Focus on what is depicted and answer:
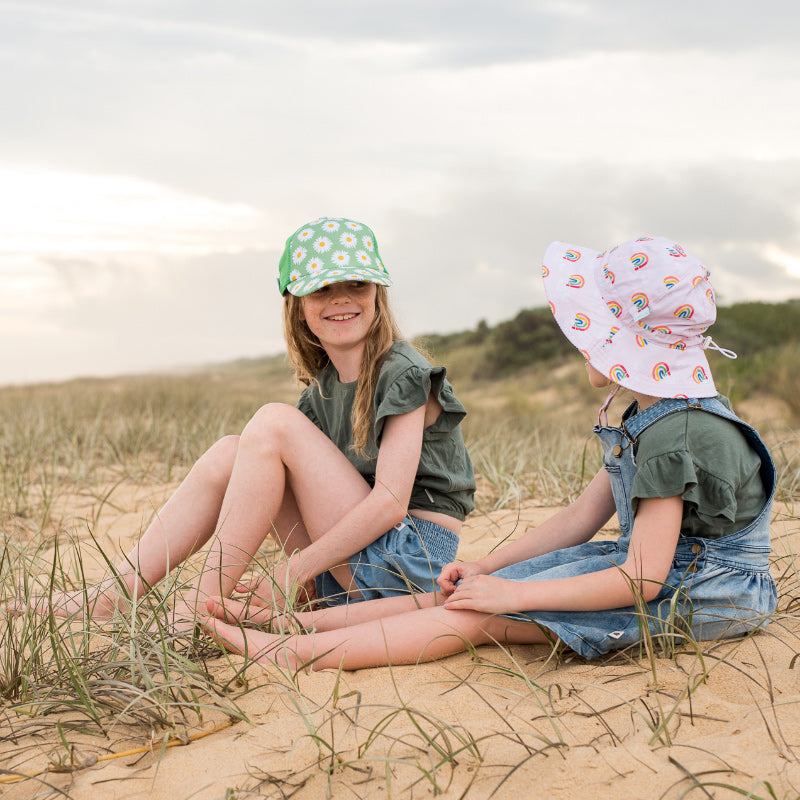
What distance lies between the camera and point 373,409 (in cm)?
255

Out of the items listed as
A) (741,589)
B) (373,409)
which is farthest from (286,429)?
(741,589)

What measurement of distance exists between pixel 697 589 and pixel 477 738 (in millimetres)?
739

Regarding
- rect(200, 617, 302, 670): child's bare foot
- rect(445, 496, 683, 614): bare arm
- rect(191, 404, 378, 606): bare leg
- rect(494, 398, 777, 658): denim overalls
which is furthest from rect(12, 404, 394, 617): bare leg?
rect(494, 398, 777, 658): denim overalls

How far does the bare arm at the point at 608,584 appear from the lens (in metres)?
1.91

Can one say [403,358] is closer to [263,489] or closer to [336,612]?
[263,489]

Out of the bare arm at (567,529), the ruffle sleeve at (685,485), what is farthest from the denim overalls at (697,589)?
the bare arm at (567,529)

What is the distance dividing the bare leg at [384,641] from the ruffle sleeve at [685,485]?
0.53m

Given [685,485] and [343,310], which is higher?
[343,310]

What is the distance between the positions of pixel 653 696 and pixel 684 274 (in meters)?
0.97

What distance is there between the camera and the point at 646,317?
1990 millimetres

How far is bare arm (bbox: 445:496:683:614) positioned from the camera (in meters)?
1.91

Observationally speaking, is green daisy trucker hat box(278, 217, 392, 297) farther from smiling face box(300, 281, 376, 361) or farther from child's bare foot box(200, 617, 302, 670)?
child's bare foot box(200, 617, 302, 670)

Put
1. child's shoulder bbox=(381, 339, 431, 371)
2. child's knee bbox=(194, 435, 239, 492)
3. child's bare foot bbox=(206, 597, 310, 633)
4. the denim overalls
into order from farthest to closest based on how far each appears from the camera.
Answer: child's knee bbox=(194, 435, 239, 492), child's shoulder bbox=(381, 339, 431, 371), child's bare foot bbox=(206, 597, 310, 633), the denim overalls

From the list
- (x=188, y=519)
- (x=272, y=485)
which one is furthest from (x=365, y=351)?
(x=188, y=519)
